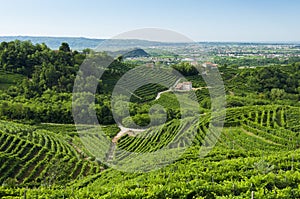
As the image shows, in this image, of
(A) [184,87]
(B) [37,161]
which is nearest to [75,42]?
(A) [184,87]

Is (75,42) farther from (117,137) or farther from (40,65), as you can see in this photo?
(117,137)

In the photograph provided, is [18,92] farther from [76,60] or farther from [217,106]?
[217,106]

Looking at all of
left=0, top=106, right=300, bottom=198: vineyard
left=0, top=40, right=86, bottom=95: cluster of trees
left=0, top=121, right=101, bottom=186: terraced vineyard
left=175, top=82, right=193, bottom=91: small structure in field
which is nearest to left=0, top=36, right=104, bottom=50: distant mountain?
left=0, top=40, right=86, bottom=95: cluster of trees

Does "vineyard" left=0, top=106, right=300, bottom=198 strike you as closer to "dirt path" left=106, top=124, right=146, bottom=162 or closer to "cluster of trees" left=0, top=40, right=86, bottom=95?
"dirt path" left=106, top=124, right=146, bottom=162

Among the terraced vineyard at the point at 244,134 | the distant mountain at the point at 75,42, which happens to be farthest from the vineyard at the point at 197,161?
the distant mountain at the point at 75,42

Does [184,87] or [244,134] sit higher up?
[184,87]

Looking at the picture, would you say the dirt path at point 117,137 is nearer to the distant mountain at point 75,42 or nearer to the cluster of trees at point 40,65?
the cluster of trees at point 40,65

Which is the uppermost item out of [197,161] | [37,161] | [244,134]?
[197,161]

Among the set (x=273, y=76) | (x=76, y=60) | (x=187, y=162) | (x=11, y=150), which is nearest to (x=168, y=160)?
(x=187, y=162)

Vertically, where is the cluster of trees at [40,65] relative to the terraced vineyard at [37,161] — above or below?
above
